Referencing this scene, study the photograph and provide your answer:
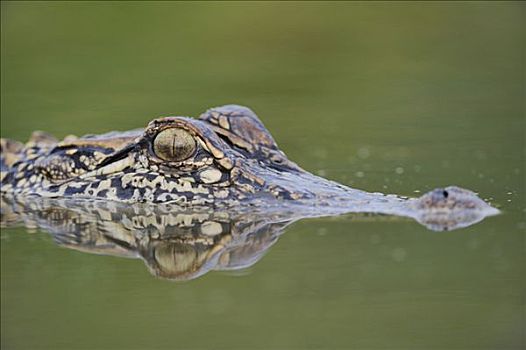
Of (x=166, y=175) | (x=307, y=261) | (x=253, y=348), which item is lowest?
(x=253, y=348)

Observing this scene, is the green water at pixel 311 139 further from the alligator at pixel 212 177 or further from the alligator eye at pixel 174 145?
the alligator eye at pixel 174 145

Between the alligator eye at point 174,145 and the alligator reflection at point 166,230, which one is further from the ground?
the alligator eye at point 174,145

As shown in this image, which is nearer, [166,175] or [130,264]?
[130,264]

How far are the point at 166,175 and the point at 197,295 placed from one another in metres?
1.86

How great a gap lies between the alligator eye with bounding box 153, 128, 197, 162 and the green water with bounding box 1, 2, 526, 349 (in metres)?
0.98

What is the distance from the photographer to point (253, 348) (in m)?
5.03

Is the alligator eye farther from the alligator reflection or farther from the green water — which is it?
the green water

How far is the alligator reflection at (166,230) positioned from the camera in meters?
6.26

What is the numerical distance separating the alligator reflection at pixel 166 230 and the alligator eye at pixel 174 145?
0.32 m

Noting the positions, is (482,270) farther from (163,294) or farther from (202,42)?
(202,42)

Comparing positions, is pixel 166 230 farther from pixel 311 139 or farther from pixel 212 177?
pixel 311 139

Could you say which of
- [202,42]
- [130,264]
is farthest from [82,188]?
[202,42]

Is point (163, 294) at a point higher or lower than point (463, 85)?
lower

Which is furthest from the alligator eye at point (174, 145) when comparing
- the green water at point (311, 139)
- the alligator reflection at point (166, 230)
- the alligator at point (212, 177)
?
the green water at point (311, 139)
